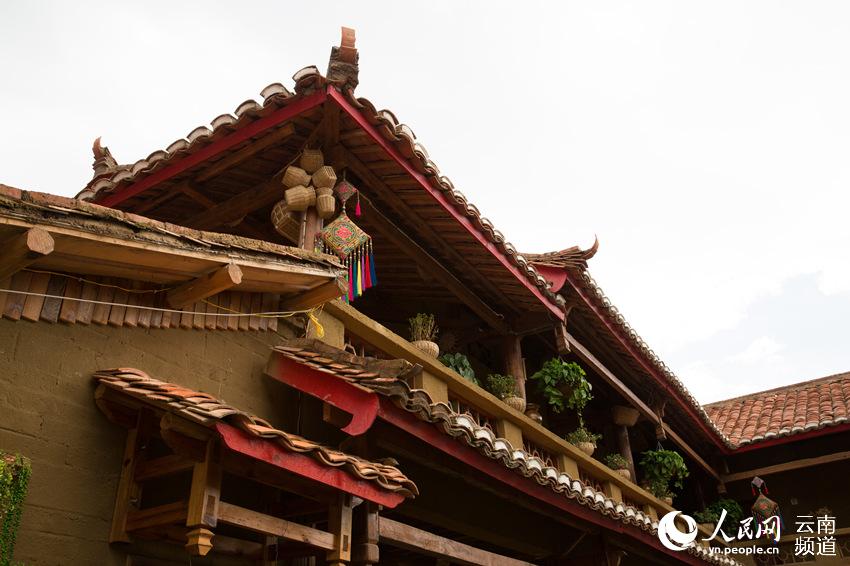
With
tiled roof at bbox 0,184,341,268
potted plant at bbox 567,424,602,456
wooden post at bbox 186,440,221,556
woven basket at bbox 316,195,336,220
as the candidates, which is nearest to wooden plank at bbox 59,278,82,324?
tiled roof at bbox 0,184,341,268

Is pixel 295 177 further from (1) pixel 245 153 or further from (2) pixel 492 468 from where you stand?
(2) pixel 492 468

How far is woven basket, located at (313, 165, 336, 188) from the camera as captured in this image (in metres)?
6.18

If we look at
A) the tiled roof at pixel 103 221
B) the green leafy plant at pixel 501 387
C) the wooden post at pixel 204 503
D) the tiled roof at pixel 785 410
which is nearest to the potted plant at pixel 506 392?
the green leafy plant at pixel 501 387

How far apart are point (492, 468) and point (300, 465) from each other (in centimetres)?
230

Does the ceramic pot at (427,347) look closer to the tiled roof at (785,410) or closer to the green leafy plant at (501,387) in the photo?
the green leafy plant at (501,387)

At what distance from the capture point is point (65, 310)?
404 cm

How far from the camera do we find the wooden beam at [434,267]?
290 inches

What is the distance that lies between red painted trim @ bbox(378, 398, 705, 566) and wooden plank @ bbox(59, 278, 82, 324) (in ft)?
6.25

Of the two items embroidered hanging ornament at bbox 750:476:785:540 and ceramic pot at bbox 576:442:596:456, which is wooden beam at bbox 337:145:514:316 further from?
embroidered hanging ornament at bbox 750:476:785:540

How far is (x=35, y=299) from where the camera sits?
153 inches

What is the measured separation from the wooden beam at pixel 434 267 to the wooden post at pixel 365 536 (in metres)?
3.11

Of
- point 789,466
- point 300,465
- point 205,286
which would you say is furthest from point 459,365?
point 789,466

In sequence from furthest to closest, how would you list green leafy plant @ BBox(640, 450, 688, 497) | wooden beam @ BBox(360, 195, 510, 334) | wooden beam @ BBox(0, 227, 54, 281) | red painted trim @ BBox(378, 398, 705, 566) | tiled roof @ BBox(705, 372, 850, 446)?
tiled roof @ BBox(705, 372, 850, 446) < green leafy plant @ BBox(640, 450, 688, 497) < wooden beam @ BBox(360, 195, 510, 334) < red painted trim @ BBox(378, 398, 705, 566) < wooden beam @ BBox(0, 227, 54, 281)

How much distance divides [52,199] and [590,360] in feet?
26.0
